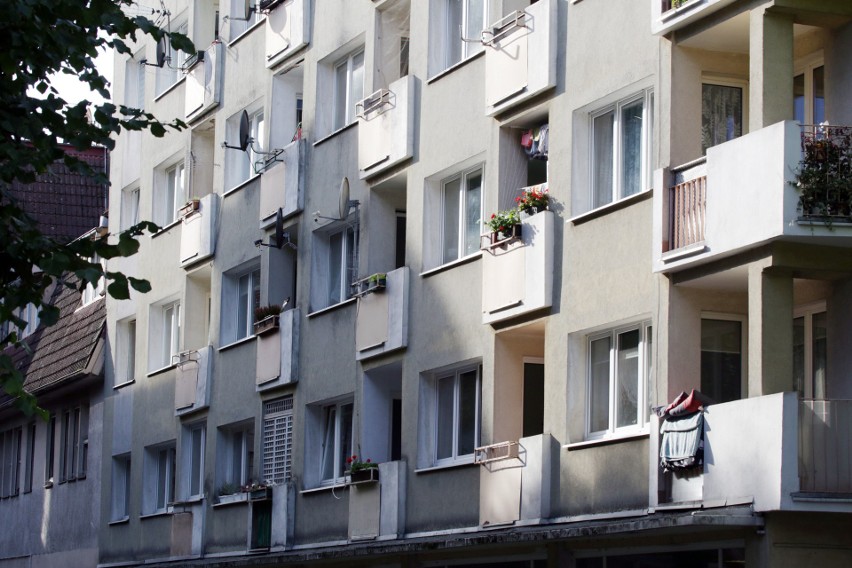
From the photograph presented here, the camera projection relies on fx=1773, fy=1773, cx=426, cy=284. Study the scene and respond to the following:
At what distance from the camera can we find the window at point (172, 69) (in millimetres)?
37250

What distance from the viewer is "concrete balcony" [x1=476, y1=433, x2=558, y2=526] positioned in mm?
21453

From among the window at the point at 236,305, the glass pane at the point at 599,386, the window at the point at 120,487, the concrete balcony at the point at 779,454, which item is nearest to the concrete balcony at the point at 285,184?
the window at the point at 236,305

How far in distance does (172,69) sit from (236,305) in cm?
677

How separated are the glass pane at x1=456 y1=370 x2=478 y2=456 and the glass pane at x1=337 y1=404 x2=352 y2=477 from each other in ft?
12.2

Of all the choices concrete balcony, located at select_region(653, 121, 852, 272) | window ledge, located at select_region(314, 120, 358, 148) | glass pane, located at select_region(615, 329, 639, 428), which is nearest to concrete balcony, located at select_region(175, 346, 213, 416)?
window ledge, located at select_region(314, 120, 358, 148)

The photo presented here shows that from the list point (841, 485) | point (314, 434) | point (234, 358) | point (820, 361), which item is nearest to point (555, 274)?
point (820, 361)

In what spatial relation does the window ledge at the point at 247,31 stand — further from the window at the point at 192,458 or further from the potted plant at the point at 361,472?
the potted plant at the point at 361,472

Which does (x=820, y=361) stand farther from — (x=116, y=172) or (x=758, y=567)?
(x=116, y=172)

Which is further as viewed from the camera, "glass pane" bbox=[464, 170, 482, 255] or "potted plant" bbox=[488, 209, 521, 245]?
"glass pane" bbox=[464, 170, 482, 255]

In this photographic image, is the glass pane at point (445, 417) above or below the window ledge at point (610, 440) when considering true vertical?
above

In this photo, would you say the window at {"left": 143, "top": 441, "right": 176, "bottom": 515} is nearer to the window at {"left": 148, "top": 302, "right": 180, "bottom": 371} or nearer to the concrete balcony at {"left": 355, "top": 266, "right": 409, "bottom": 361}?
the window at {"left": 148, "top": 302, "right": 180, "bottom": 371}

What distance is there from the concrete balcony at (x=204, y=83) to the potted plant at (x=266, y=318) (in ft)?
18.1

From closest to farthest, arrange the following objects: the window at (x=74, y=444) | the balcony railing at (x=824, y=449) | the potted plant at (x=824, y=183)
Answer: the balcony railing at (x=824, y=449) → the potted plant at (x=824, y=183) → the window at (x=74, y=444)

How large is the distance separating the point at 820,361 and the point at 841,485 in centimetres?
182
